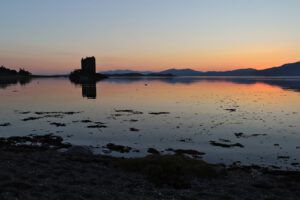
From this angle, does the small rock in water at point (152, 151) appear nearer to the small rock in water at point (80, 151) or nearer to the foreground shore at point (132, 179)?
the foreground shore at point (132, 179)

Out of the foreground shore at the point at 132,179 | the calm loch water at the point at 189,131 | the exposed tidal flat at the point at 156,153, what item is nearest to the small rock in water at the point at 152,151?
the exposed tidal flat at the point at 156,153

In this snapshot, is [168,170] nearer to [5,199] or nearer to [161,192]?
[161,192]

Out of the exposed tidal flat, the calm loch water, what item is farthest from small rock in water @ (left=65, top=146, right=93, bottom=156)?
the calm loch water

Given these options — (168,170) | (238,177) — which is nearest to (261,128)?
(238,177)

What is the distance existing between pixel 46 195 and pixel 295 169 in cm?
1370

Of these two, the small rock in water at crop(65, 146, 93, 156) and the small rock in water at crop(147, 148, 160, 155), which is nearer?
the small rock in water at crop(65, 146, 93, 156)

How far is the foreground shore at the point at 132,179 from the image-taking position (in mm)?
12703

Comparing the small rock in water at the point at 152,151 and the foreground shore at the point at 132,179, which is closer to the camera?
the foreground shore at the point at 132,179

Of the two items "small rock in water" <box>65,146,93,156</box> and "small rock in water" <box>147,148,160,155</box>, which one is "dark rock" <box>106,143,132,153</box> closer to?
"small rock in water" <box>147,148,160,155</box>

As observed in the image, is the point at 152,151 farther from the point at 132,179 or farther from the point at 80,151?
the point at 132,179

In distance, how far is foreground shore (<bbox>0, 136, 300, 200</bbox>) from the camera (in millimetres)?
12703

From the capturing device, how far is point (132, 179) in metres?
15.3

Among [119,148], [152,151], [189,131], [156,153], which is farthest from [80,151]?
[189,131]

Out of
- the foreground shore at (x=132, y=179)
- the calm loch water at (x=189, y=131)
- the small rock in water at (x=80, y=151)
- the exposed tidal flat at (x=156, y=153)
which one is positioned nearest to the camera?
the foreground shore at (x=132, y=179)
